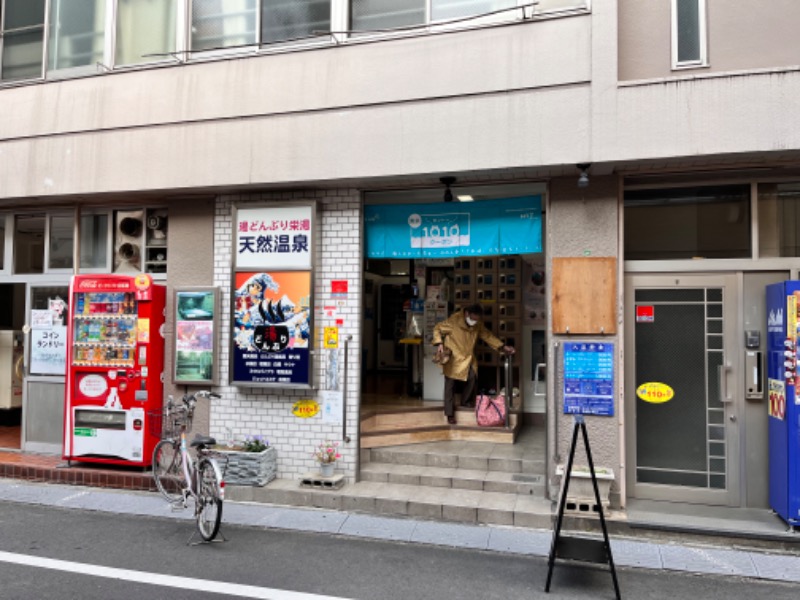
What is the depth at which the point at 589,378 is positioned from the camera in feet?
22.0

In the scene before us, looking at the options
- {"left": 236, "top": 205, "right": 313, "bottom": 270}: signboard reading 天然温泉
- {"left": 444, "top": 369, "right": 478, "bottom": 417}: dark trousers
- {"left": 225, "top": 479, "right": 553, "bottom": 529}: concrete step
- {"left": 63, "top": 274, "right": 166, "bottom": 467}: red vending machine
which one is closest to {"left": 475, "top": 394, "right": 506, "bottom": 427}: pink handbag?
{"left": 444, "top": 369, "right": 478, "bottom": 417}: dark trousers

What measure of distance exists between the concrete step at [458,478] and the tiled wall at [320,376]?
442mm

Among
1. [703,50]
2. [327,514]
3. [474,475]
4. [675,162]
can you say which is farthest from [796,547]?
[703,50]

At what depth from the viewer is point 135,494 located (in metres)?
7.58

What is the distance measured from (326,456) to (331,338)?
1.56 metres

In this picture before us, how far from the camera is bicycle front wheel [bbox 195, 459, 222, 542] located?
19.2ft

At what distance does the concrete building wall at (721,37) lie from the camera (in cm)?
643

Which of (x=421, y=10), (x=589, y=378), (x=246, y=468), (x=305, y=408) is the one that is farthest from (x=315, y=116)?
(x=589, y=378)

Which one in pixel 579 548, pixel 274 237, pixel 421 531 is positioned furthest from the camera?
pixel 274 237

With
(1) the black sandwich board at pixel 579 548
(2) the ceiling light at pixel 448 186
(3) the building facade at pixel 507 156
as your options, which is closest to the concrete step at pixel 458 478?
(3) the building facade at pixel 507 156

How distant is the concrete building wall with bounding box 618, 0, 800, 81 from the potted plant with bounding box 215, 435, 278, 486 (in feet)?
21.5

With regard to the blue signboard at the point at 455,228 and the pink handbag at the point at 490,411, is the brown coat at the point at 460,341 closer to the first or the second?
the pink handbag at the point at 490,411

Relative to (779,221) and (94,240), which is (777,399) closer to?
(779,221)

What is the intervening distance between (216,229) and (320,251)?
1701 mm
